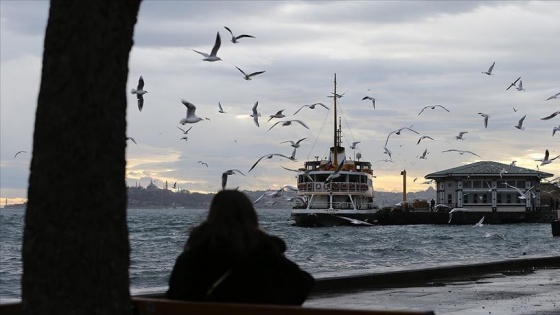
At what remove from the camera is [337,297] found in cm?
1156

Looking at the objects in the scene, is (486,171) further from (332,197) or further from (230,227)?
(230,227)

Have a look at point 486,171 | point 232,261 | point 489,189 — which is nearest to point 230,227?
point 232,261

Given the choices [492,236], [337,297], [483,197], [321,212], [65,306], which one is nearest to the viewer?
[65,306]

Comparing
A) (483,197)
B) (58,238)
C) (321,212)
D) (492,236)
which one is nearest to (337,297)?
(58,238)

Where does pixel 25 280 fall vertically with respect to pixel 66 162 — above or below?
below

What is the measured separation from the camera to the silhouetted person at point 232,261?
512 centimetres

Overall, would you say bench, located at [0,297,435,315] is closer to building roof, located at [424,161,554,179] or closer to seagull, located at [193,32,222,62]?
seagull, located at [193,32,222,62]

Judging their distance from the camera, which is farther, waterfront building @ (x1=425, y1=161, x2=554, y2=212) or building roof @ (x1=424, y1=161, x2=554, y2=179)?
building roof @ (x1=424, y1=161, x2=554, y2=179)

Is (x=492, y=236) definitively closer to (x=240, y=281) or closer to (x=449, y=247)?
(x=449, y=247)

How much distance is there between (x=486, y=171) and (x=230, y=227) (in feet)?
379

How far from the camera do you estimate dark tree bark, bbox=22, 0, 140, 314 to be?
4656mm

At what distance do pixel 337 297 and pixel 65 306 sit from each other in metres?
7.16

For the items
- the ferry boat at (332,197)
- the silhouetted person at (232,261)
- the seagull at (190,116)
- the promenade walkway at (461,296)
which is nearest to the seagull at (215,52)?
the seagull at (190,116)

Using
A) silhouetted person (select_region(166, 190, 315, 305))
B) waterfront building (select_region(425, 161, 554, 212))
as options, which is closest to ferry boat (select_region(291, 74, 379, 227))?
waterfront building (select_region(425, 161, 554, 212))
